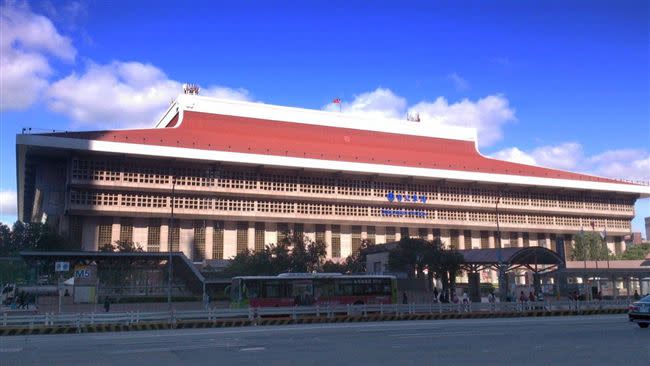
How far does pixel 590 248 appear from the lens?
290 feet

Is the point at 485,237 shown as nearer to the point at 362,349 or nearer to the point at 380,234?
the point at 380,234

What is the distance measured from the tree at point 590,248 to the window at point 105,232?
62.0 m

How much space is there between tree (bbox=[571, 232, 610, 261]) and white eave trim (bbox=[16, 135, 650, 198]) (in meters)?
8.54

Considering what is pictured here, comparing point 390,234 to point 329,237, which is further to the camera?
point 390,234

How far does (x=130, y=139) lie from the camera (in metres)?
71.1

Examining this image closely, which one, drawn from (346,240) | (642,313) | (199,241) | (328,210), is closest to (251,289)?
(642,313)

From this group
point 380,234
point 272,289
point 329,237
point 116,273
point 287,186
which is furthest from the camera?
point 380,234

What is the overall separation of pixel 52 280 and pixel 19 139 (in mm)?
19349

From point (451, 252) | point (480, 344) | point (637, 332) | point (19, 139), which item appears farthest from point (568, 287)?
point (19, 139)

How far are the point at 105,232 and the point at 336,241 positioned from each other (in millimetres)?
29787

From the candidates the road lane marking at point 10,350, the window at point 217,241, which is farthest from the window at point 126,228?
the road lane marking at point 10,350

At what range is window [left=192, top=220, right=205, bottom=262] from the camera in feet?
247

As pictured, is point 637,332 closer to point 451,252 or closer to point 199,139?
point 451,252

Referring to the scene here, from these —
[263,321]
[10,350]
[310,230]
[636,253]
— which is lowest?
[263,321]
